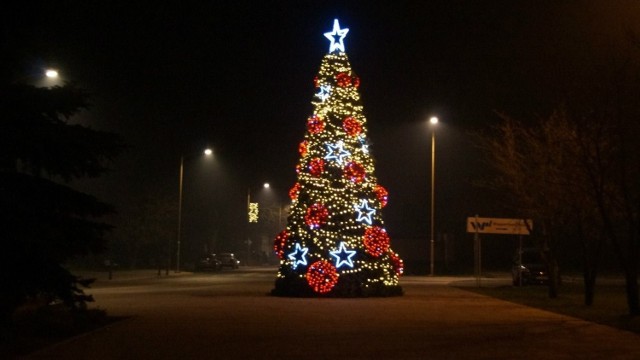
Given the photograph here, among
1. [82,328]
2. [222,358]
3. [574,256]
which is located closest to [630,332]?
[222,358]

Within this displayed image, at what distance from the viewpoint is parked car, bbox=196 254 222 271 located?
229 feet

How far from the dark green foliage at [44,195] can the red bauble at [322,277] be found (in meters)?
13.6

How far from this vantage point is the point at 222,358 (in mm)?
15125

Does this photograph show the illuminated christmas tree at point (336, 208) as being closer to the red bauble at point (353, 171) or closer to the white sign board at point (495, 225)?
the red bauble at point (353, 171)

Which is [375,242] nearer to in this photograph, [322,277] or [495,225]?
[322,277]

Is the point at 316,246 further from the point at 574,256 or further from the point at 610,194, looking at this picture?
the point at 574,256

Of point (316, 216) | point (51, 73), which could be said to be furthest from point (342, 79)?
point (51, 73)

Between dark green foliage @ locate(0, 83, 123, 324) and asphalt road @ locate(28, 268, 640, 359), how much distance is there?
1313 millimetres

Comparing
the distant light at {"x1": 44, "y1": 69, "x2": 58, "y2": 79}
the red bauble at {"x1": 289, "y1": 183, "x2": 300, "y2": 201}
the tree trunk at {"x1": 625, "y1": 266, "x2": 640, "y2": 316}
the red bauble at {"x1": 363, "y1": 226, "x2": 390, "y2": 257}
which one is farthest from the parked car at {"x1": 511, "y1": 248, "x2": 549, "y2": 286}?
the distant light at {"x1": 44, "y1": 69, "x2": 58, "y2": 79}

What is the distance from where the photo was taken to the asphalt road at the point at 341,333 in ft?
51.5

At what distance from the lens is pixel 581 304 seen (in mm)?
29719

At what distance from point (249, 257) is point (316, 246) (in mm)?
66704

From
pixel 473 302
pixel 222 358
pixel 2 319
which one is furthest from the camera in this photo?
pixel 473 302

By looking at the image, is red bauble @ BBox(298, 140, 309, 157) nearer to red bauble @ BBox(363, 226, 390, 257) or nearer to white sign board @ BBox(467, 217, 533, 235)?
red bauble @ BBox(363, 226, 390, 257)
